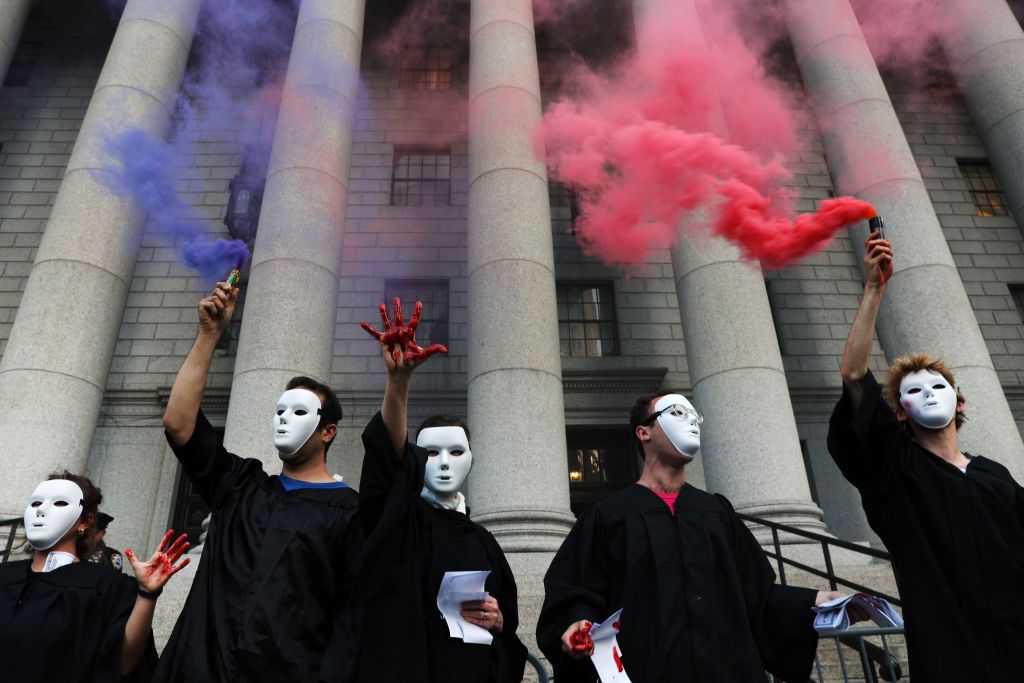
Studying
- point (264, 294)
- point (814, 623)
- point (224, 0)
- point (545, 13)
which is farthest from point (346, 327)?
point (814, 623)

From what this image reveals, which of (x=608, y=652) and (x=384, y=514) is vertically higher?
(x=384, y=514)

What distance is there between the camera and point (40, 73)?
18406 millimetres

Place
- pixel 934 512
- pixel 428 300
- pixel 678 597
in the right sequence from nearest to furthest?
pixel 678 597
pixel 934 512
pixel 428 300

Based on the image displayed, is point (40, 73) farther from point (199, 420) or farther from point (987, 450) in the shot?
point (987, 450)

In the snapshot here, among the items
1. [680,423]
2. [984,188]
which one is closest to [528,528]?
[680,423]

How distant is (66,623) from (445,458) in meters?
2.20

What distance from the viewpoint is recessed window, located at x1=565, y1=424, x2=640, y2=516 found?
580 inches

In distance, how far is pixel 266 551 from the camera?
127 inches

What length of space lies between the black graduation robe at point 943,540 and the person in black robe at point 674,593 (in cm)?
→ 52

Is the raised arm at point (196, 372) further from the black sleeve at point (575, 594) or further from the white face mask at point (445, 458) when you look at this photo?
the black sleeve at point (575, 594)

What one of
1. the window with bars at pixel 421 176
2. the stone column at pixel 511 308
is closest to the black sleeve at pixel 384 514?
the stone column at pixel 511 308

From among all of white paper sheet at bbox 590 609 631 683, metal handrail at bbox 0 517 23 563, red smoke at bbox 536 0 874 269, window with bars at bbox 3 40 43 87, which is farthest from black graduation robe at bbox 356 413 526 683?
window with bars at bbox 3 40 43 87

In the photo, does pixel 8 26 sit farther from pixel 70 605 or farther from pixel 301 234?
pixel 70 605

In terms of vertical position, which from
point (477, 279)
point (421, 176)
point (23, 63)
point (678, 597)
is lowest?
point (678, 597)
